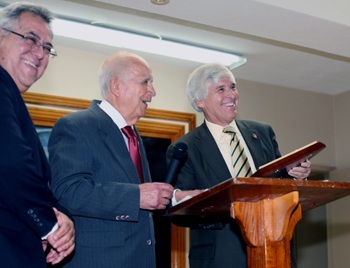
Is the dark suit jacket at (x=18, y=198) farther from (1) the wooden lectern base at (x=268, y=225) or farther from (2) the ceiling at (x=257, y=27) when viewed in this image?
(2) the ceiling at (x=257, y=27)

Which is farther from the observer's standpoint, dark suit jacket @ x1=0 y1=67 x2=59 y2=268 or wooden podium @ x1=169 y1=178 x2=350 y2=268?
wooden podium @ x1=169 y1=178 x2=350 y2=268

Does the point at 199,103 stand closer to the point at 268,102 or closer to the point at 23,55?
the point at 23,55

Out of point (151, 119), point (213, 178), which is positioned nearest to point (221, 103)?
point (213, 178)

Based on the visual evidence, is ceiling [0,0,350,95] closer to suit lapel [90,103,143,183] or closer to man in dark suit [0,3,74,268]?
suit lapel [90,103,143,183]

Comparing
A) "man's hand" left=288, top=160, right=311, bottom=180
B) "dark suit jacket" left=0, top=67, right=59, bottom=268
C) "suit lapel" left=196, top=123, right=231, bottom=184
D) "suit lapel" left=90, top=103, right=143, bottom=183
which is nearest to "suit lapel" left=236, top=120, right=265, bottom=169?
"suit lapel" left=196, top=123, right=231, bottom=184

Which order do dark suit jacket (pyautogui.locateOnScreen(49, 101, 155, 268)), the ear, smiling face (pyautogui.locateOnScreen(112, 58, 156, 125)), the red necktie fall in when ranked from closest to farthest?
1. dark suit jacket (pyautogui.locateOnScreen(49, 101, 155, 268))
2. the red necktie
3. smiling face (pyautogui.locateOnScreen(112, 58, 156, 125))
4. the ear

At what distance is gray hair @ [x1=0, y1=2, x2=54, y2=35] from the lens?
6.98ft

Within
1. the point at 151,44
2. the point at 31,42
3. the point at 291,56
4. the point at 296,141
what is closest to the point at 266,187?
the point at 31,42

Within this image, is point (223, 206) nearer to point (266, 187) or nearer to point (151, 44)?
point (266, 187)

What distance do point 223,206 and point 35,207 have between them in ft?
2.12

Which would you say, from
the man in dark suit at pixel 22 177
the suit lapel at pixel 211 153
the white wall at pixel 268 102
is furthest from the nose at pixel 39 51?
the white wall at pixel 268 102

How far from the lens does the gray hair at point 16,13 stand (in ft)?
6.98

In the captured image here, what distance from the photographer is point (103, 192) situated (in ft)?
7.25

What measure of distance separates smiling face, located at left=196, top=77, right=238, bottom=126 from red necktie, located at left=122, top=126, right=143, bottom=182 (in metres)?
0.70
